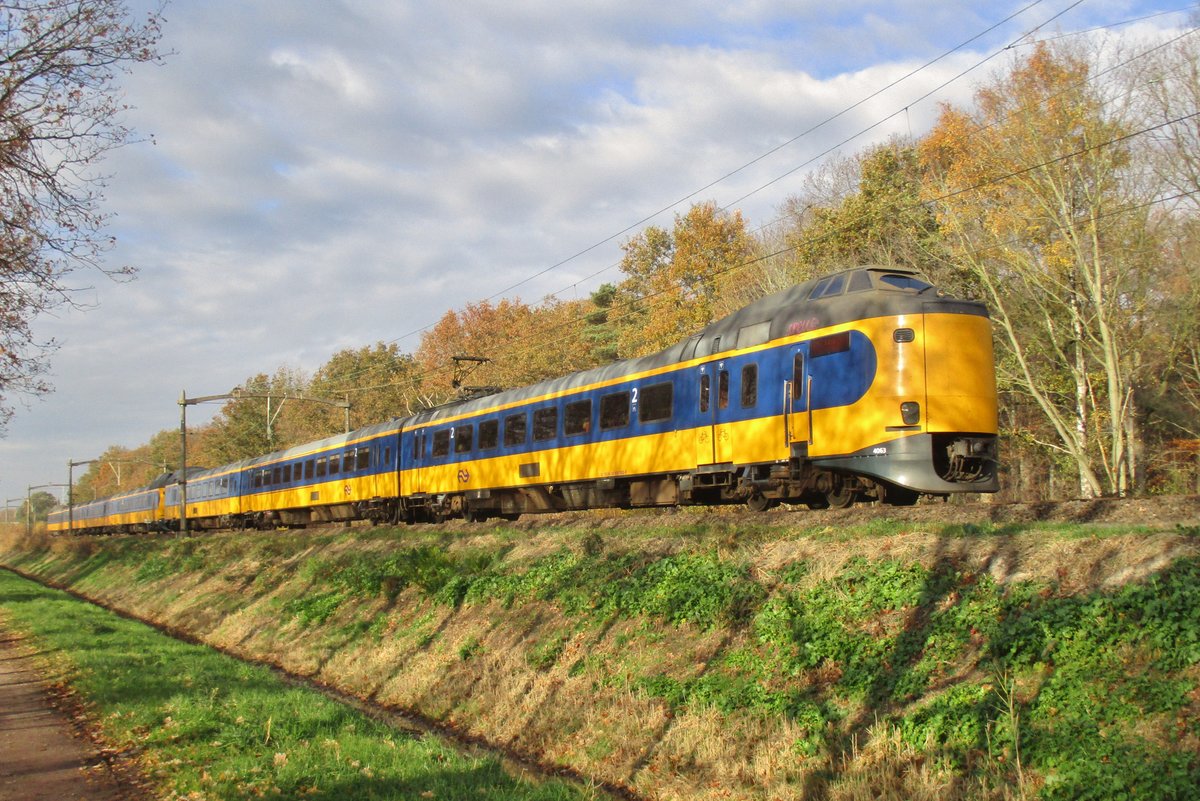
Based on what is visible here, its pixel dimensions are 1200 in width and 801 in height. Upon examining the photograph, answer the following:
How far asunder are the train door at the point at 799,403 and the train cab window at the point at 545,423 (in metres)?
7.50

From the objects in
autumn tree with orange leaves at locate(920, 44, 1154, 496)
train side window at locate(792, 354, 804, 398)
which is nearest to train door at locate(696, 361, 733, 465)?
train side window at locate(792, 354, 804, 398)

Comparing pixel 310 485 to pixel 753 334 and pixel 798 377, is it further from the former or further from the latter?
pixel 798 377

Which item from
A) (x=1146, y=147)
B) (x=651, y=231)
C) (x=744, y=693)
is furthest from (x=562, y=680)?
(x=651, y=231)

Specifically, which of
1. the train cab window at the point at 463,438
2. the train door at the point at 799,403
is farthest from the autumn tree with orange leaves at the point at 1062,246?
the train cab window at the point at 463,438

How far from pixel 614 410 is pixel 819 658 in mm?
10062

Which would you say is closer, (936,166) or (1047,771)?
(1047,771)

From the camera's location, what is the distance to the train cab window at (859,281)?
13.6m

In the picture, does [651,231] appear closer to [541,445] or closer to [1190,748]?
[541,445]

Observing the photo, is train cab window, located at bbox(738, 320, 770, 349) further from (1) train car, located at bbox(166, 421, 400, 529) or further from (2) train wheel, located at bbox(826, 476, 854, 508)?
(1) train car, located at bbox(166, 421, 400, 529)

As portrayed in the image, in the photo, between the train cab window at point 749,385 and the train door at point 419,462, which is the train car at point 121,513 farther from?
the train cab window at point 749,385

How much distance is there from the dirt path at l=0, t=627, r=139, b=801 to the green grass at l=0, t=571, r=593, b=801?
0.36m

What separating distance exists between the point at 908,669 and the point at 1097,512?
424cm

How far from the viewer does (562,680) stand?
11367 mm

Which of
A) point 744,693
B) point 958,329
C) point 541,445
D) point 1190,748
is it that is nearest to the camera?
point 1190,748
